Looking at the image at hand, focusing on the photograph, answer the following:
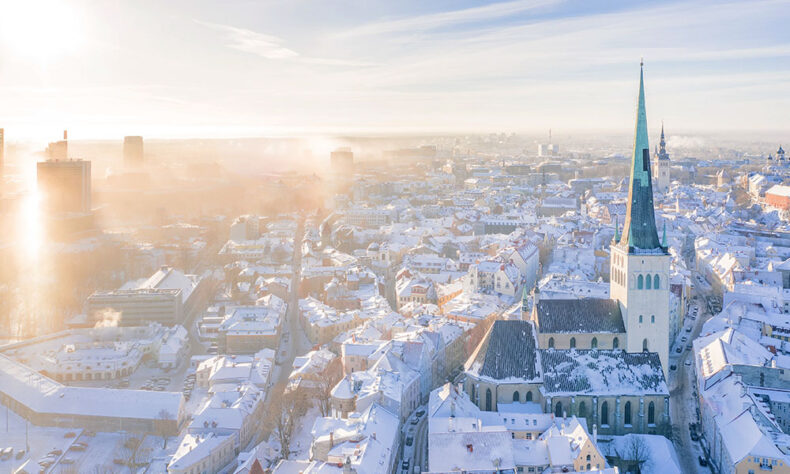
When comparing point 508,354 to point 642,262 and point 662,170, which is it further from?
point 662,170

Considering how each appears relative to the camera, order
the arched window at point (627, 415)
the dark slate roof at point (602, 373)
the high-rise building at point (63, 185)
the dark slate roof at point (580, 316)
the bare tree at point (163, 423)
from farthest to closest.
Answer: the high-rise building at point (63, 185), the bare tree at point (163, 423), the dark slate roof at point (580, 316), the arched window at point (627, 415), the dark slate roof at point (602, 373)

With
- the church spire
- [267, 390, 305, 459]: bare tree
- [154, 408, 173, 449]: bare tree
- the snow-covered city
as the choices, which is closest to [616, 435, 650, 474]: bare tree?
Answer: the snow-covered city

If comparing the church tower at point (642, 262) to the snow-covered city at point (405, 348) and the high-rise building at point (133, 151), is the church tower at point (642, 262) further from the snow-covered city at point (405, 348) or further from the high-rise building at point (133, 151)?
the high-rise building at point (133, 151)

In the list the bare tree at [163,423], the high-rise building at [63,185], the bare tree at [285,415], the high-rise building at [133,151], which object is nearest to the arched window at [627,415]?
the bare tree at [285,415]

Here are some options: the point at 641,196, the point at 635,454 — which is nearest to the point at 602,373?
the point at 635,454

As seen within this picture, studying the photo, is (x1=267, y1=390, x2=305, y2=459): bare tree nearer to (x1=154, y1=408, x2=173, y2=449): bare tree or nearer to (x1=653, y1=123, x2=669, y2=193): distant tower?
(x1=154, y1=408, x2=173, y2=449): bare tree

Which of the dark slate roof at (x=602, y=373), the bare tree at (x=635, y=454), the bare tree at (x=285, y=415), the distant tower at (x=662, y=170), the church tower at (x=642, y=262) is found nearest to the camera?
the bare tree at (x=635, y=454)
